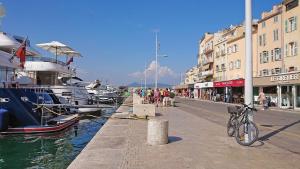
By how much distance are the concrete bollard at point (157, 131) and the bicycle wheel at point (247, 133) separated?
7.43 ft

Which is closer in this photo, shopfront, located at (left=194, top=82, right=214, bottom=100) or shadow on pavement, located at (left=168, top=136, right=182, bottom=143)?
shadow on pavement, located at (left=168, top=136, right=182, bottom=143)

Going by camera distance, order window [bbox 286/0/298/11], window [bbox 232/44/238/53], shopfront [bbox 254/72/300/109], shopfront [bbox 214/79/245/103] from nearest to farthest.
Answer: shopfront [bbox 254/72/300/109] → window [bbox 286/0/298/11] → shopfront [bbox 214/79/245/103] → window [bbox 232/44/238/53]

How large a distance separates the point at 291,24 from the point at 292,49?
296 centimetres

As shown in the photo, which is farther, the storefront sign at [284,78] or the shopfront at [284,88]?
the shopfront at [284,88]

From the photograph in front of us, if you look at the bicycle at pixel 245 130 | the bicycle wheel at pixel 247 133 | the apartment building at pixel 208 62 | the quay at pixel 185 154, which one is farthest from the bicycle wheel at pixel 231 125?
the apartment building at pixel 208 62

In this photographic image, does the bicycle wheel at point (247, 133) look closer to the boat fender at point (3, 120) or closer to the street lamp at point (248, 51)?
the street lamp at point (248, 51)

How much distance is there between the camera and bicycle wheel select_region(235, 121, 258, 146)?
10734mm

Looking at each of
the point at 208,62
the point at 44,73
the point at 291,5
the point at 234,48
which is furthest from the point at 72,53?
the point at 208,62

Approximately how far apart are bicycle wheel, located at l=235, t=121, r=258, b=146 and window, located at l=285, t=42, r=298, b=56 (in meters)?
33.7

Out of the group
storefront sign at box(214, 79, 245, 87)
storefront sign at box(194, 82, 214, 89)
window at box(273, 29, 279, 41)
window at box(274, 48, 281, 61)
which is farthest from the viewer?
storefront sign at box(194, 82, 214, 89)

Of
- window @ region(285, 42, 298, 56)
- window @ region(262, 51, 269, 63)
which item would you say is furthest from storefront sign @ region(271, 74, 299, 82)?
window @ region(262, 51, 269, 63)

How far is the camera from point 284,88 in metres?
40.9

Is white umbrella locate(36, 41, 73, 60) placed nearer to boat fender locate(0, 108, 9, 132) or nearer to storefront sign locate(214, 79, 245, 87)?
boat fender locate(0, 108, 9, 132)

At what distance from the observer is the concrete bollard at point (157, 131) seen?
1028cm
